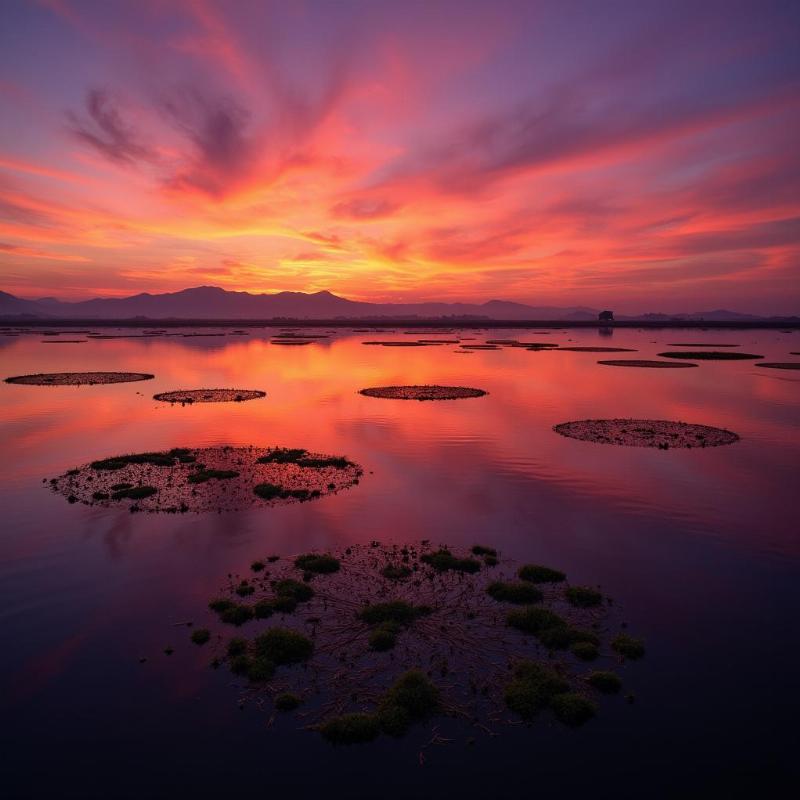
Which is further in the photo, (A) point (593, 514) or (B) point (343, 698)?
(A) point (593, 514)

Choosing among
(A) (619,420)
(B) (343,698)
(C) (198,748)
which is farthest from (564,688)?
(A) (619,420)

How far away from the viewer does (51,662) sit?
1455 cm

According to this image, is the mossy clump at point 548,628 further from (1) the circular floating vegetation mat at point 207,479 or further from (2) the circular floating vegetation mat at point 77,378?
(2) the circular floating vegetation mat at point 77,378

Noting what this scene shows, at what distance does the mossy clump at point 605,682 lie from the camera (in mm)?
13469

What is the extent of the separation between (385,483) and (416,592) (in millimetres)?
12143

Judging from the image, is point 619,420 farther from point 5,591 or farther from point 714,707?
point 5,591

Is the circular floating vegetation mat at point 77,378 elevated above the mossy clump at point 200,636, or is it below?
below

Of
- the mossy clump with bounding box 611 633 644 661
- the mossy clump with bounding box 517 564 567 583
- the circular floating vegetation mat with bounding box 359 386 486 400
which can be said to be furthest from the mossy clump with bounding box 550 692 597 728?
the circular floating vegetation mat with bounding box 359 386 486 400

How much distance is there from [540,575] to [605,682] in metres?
5.45

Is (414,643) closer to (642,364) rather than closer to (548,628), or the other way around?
(548,628)

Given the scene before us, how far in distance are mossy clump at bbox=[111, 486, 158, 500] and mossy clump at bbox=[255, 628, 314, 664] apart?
15642 millimetres

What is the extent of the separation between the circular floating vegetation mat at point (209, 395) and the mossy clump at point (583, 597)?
46.4 m

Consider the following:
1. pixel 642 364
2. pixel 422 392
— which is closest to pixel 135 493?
pixel 422 392

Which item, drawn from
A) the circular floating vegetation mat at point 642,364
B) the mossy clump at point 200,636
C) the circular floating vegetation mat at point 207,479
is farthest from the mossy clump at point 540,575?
the circular floating vegetation mat at point 642,364
